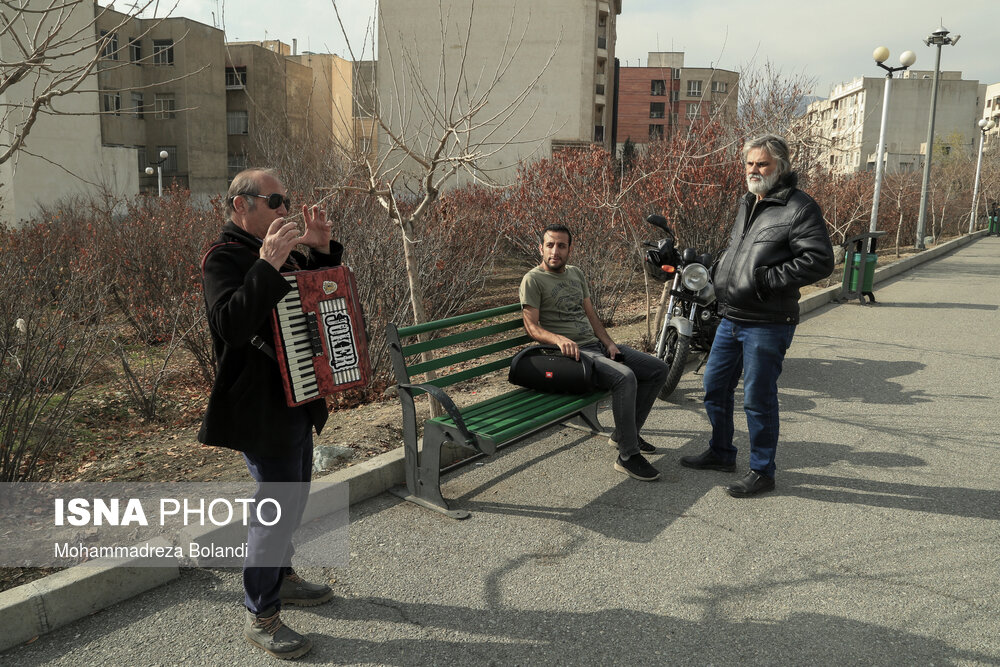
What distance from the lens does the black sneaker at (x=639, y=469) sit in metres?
4.70

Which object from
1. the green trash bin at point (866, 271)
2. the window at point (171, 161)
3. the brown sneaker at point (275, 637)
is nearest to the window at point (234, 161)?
the window at point (171, 161)

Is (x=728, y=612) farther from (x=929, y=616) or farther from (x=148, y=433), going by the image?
(x=148, y=433)

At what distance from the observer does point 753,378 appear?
14.3 ft

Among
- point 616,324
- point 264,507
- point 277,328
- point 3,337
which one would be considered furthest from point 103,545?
point 616,324

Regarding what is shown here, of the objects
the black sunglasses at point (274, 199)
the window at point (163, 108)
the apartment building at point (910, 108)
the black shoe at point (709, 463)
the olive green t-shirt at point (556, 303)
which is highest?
the apartment building at point (910, 108)

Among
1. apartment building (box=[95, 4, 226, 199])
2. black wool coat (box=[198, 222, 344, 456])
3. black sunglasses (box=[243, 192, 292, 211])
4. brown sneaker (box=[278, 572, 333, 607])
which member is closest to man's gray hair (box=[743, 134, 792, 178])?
black sunglasses (box=[243, 192, 292, 211])

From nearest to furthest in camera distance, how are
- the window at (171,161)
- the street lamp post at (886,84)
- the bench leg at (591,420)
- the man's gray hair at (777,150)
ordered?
the man's gray hair at (777,150)
the bench leg at (591,420)
the street lamp post at (886,84)
the window at (171,161)

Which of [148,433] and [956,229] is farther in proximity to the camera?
[956,229]

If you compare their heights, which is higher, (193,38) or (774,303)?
(193,38)

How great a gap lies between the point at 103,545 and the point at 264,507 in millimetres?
1189

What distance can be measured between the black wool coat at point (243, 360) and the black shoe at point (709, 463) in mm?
2914

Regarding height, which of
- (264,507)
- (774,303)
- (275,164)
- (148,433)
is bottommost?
(148,433)

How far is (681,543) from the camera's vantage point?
3.87 m

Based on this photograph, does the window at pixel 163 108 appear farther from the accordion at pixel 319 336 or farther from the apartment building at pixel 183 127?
the accordion at pixel 319 336
